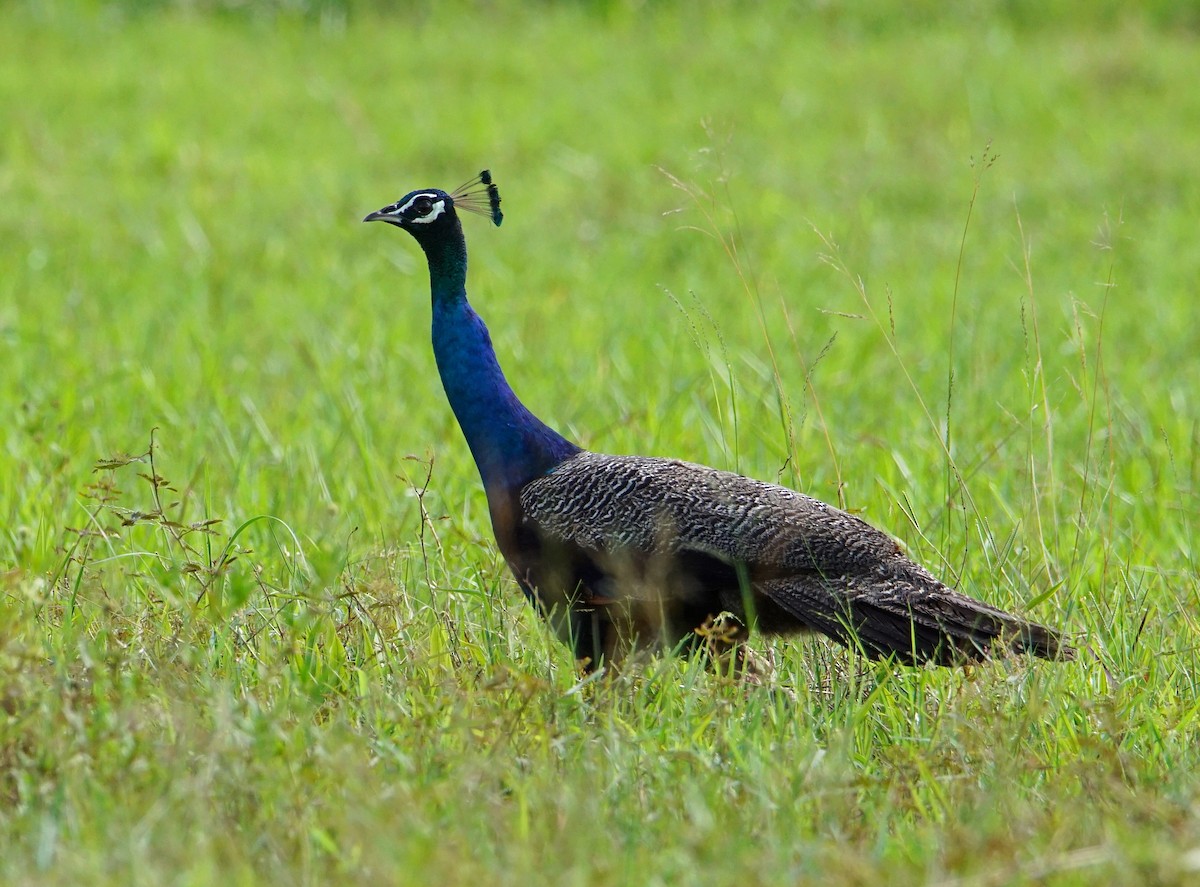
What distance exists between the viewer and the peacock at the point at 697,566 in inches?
143

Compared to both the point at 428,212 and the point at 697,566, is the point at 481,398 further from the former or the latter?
the point at 697,566

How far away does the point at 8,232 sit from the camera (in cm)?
891

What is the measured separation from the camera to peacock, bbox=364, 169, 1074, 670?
3.63 m

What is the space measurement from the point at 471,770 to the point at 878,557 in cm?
128

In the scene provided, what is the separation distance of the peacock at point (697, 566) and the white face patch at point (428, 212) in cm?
16

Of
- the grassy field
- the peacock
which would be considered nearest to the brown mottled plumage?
the peacock

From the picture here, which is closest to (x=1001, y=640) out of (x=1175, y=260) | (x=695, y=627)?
(x=695, y=627)

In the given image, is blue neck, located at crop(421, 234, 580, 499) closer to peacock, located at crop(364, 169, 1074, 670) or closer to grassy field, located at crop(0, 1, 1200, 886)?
peacock, located at crop(364, 169, 1074, 670)

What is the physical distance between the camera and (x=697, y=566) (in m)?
3.77

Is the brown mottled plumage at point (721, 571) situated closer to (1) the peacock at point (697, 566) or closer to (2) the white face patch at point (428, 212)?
(1) the peacock at point (697, 566)

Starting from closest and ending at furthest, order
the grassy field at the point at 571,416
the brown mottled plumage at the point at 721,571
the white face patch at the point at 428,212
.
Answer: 1. the grassy field at the point at 571,416
2. the brown mottled plumage at the point at 721,571
3. the white face patch at the point at 428,212

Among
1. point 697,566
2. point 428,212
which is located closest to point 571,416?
Answer: point 428,212

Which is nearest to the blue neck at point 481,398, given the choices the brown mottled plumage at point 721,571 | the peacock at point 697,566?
the peacock at point 697,566

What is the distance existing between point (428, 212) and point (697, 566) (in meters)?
1.21
